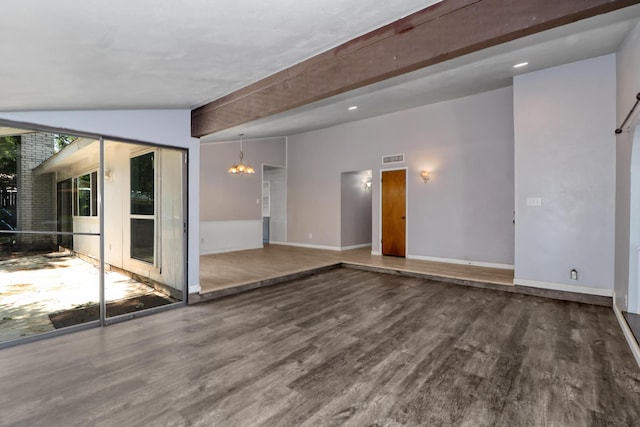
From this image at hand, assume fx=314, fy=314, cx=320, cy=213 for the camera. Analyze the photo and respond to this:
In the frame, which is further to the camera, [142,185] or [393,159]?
[393,159]

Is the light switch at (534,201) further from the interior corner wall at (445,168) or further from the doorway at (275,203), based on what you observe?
the doorway at (275,203)

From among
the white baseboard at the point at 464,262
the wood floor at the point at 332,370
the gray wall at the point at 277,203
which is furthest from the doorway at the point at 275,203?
the wood floor at the point at 332,370

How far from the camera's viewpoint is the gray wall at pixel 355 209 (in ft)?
28.5

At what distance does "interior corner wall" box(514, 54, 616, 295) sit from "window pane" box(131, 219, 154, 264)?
561cm

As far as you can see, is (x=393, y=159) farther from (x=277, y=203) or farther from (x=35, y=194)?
(x=35, y=194)

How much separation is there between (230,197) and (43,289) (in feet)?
16.7

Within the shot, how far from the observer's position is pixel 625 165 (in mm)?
3732

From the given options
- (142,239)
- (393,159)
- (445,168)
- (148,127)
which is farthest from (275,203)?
(148,127)

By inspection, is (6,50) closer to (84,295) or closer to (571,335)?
(84,295)

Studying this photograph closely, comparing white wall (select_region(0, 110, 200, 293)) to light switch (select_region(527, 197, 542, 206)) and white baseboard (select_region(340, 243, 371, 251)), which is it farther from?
light switch (select_region(527, 197, 542, 206))

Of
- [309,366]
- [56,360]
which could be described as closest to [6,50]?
[56,360]

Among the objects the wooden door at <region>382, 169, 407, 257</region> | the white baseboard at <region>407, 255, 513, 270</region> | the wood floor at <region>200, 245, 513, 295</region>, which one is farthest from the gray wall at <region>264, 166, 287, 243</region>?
the white baseboard at <region>407, 255, 513, 270</region>

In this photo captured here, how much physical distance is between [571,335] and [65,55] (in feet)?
16.3

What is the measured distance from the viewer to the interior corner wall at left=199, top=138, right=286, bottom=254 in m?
8.06
